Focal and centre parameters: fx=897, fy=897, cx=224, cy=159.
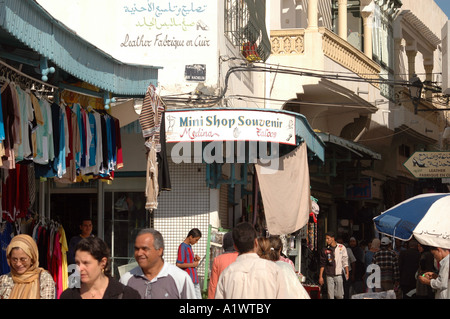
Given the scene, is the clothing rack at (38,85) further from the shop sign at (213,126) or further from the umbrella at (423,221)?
the umbrella at (423,221)

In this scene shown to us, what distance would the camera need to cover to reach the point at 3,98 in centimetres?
904

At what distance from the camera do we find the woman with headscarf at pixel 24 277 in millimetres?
6719

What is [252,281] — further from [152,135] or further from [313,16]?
[313,16]

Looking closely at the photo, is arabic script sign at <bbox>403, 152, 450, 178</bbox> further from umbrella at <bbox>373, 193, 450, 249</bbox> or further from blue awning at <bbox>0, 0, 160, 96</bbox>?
blue awning at <bbox>0, 0, 160, 96</bbox>

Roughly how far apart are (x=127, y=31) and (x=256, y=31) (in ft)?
13.0

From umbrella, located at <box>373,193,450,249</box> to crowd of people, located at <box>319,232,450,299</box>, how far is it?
7.8 inches

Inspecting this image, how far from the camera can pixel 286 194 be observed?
15.3m

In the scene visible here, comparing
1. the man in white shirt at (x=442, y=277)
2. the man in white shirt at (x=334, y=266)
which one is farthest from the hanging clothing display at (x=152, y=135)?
the man in white shirt at (x=334, y=266)

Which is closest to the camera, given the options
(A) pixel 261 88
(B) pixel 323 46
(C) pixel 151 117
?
(C) pixel 151 117

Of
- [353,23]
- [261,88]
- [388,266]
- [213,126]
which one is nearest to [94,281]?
[213,126]

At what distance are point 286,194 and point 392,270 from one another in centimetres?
223

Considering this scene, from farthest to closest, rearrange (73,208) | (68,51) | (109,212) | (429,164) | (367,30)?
(367,30) → (429,164) → (109,212) → (73,208) → (68,51)
